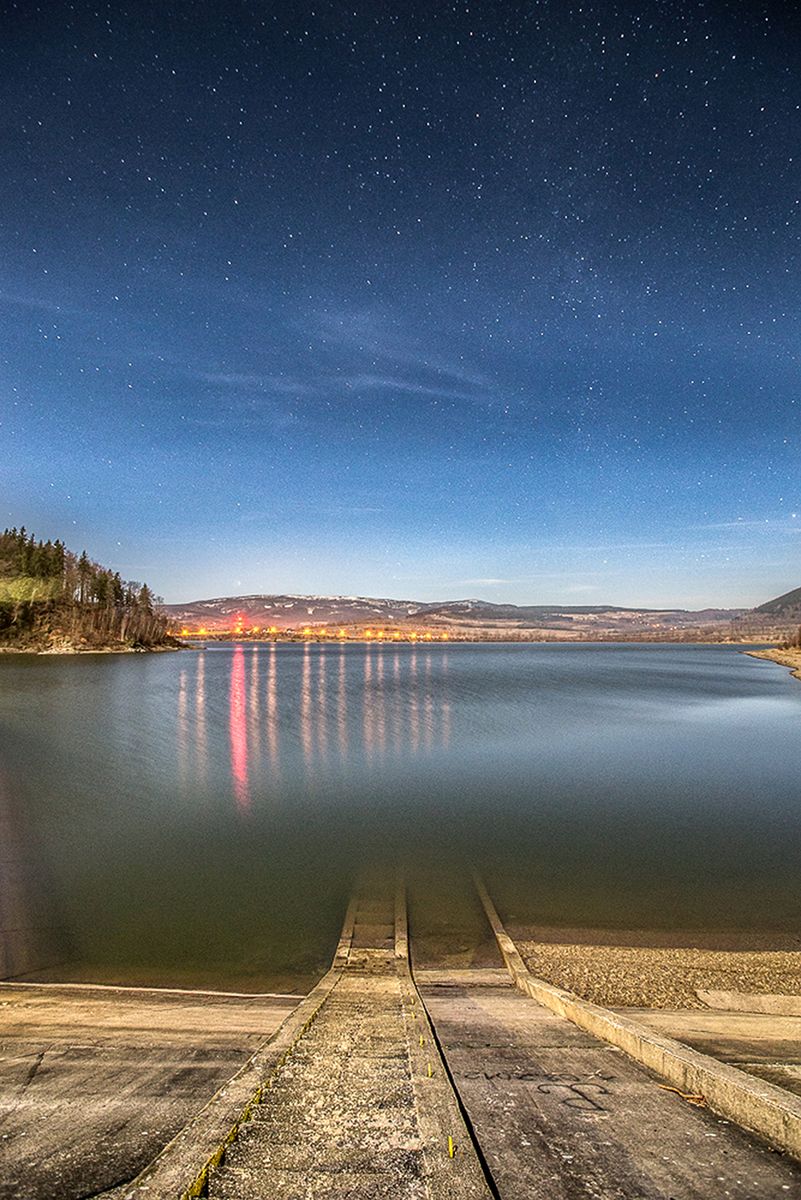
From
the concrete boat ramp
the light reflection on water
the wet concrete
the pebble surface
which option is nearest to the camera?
the wet concrete

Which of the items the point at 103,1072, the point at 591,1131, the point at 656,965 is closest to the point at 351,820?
the point at 656,965

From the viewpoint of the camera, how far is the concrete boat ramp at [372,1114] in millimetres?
3354

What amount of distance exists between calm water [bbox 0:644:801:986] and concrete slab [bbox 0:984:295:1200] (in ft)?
8.36

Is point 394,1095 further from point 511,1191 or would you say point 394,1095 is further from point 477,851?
point 477,851

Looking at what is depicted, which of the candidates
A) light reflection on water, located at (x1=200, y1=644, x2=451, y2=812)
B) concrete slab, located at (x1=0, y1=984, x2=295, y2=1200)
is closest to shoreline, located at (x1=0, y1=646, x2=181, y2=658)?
light reflection on water, located at (x1=200, y1=644, x2=451, y2=812)

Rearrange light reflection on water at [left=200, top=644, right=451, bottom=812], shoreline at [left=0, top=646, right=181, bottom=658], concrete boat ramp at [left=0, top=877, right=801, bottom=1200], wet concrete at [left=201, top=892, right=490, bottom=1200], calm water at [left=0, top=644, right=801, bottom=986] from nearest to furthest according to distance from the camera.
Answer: wet concrete at [left=201, top=892, right=490, bottom=1200] → concrete boat ramp at [left=0, top=877, right=801, bottom=1200] → calm water at [left=0, top=644, right=801, bottom=986] → light reflection on water at [left=200, top=644, right=451, bottom=812] → shoreline at [left=0, top=646, right=181, bottom=658]

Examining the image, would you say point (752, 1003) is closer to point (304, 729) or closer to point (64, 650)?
point (304, 729)

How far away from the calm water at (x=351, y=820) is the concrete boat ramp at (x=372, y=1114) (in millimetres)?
4409

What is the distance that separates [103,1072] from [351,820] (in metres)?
16.4

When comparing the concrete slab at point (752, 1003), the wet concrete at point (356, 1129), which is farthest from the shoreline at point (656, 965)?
the wet concrete at point (356, 1129)

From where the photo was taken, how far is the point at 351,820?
2145cm

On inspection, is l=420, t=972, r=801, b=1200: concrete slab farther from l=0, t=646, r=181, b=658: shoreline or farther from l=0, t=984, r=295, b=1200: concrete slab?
l=0, t=646, r=181, b=658: shoreline

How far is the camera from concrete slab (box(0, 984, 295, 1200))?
3984 millimetres

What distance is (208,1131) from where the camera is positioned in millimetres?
3641
